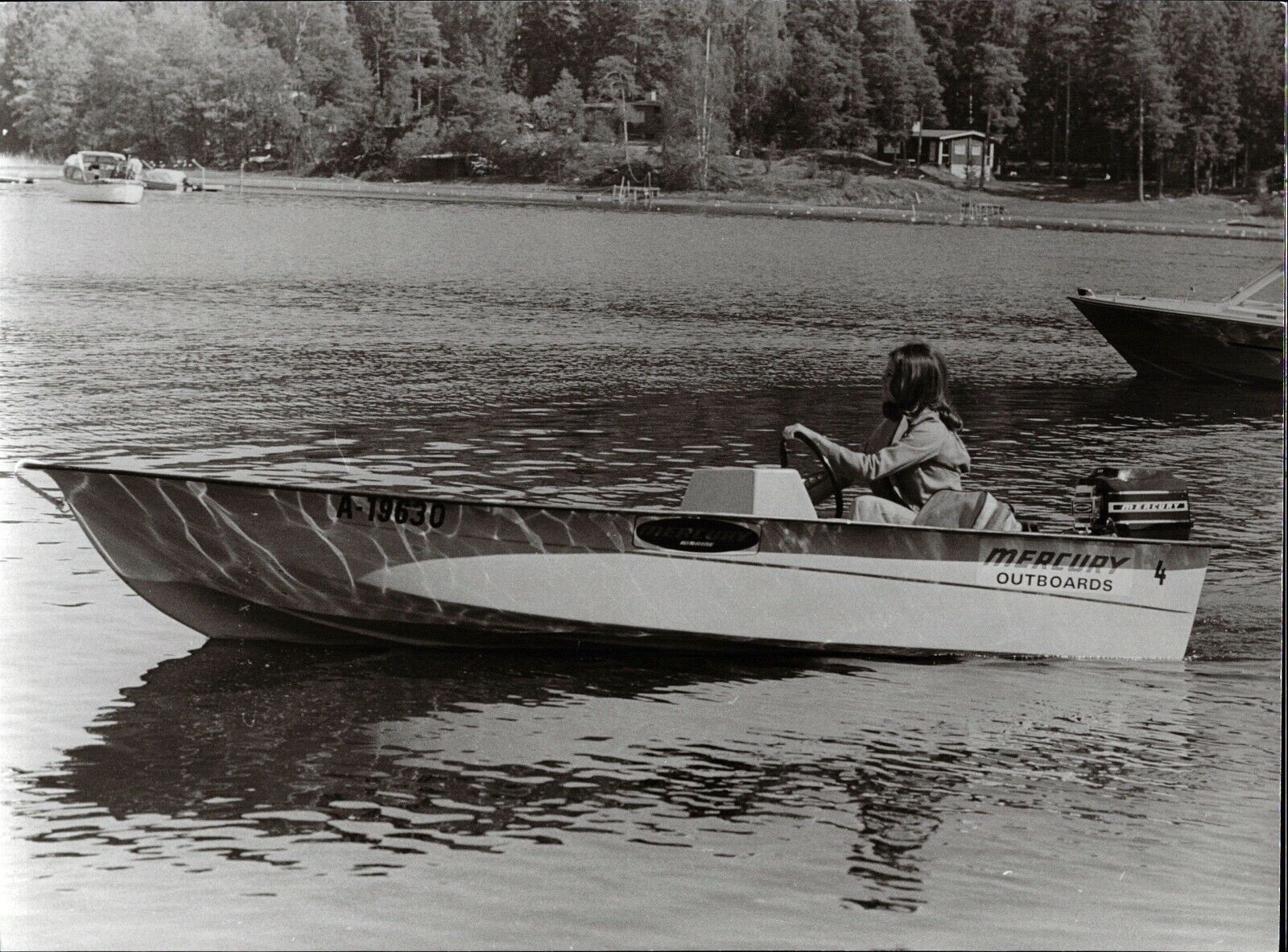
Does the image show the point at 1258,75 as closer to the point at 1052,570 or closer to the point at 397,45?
the point at 397,45

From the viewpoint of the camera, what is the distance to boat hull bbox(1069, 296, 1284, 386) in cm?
1234

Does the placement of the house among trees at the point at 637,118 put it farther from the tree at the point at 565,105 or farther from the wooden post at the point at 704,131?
the wooden post at the point at 704,131

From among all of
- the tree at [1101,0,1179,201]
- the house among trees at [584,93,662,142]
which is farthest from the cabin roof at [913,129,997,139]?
the house among trees at [584,93,662,142]

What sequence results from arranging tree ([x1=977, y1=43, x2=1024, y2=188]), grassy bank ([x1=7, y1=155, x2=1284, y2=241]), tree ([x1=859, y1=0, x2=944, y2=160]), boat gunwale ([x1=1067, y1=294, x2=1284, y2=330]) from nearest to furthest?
boat gunwale ([x1=1067, y1=294, x2=1284, y2=330])
tree ([x1=977, y1=43, x2=1024, y2=188])
tree ([x1=859, y1=0, x2=944, y2=160])
grassy bank ([x1=7, y1=155, x2=1284, y2=241])

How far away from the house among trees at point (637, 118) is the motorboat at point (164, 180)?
11.5 feet

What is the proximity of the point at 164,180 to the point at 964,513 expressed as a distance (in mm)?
9890

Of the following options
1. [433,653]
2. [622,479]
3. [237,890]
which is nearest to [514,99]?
[622,479]

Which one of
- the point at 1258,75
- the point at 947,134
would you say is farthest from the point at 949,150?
the point at 1258,75

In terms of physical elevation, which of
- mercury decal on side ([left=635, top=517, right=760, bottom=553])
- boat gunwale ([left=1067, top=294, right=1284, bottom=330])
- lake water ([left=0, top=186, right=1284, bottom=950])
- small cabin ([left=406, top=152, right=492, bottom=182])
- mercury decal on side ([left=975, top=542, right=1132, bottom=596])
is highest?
small cabin ([left=406, top=152, right=492, bottom=182])

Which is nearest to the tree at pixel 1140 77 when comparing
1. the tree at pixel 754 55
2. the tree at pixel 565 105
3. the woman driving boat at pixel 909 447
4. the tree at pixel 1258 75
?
the tree at pixel 1258 75

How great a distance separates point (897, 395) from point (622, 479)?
14.4 ft

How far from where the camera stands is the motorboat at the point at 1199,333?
1233 cm

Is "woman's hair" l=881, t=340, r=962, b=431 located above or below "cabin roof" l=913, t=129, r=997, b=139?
below

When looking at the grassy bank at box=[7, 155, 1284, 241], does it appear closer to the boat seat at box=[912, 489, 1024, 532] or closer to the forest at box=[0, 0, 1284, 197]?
the forest at box=[0, 0, 1284, 197]
